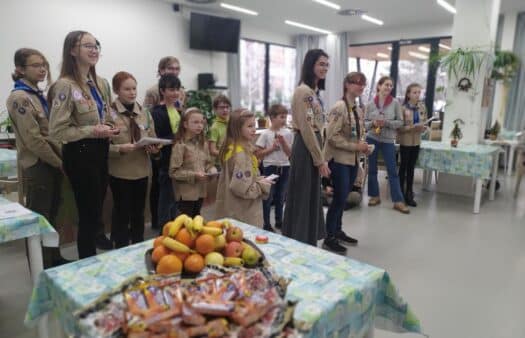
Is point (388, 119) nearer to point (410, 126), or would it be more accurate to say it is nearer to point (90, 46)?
point (410, 126)

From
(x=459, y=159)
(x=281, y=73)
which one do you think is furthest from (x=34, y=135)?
(x=281, y=73)

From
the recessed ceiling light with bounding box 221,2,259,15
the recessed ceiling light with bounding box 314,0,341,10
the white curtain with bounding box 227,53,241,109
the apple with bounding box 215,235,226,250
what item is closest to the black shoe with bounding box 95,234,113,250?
the apple with bounding box 215,235,226,250

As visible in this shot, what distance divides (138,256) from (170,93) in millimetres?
1672

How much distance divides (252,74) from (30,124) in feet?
23.0

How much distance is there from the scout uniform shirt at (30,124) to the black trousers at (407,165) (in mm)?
3438

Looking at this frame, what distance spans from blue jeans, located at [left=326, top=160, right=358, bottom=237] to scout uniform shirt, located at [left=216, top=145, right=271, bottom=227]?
85 centimetres

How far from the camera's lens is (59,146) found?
7.72ft

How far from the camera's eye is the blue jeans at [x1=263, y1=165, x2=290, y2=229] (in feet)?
10.5

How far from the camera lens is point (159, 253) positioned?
1095 mm

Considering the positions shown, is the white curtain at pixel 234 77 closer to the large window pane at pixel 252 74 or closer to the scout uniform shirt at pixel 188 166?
the large window pane at pixel 252 74

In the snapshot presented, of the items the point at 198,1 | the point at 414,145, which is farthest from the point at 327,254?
the point at 198,1

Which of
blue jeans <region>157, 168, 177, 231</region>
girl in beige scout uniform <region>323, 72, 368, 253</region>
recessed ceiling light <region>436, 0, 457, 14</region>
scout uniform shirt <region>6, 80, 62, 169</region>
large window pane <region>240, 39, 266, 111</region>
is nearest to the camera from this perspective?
scout uniform shirt <region>6, 80, 62, 169</region>

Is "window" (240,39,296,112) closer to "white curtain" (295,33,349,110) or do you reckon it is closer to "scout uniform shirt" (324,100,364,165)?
"white curtain" (295,33,349,110)

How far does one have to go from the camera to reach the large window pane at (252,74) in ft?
28.1
